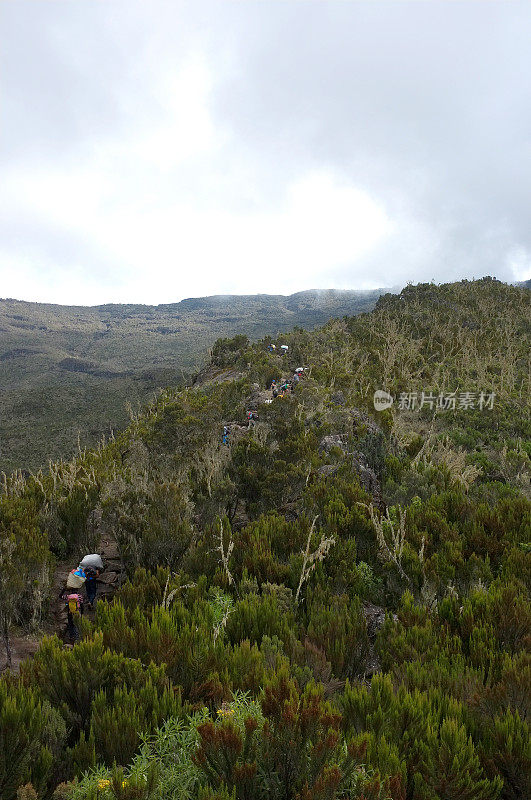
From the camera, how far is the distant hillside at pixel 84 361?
37375 mm

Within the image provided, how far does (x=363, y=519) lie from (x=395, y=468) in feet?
11.0

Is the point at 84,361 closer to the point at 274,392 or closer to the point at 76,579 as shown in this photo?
the point at 274,392

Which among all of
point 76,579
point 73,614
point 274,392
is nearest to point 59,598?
point 76,579

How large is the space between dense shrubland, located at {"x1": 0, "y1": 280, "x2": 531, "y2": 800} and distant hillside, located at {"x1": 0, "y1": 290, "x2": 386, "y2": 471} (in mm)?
25057

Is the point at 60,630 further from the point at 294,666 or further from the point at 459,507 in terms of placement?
the point at 459,507

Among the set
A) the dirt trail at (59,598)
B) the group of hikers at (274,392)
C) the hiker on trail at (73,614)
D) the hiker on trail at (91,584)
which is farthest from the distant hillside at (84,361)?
the hiker on trail at (73,614)

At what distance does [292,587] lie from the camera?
417 cm

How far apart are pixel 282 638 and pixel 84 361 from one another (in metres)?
85.4

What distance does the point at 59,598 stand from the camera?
5.62 metres

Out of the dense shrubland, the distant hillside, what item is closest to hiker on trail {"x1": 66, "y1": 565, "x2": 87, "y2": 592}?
the dense shrubland

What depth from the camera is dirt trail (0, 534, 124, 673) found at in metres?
4.50

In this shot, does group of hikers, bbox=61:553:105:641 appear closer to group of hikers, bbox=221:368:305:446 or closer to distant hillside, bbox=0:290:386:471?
group of hikers, bbox=221:368:305:446

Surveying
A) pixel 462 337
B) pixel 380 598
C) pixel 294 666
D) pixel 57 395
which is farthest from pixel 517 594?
pixel 57 395

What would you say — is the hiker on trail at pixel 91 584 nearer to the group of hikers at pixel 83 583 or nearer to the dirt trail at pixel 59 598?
the group of hikers at pixel 83 583
